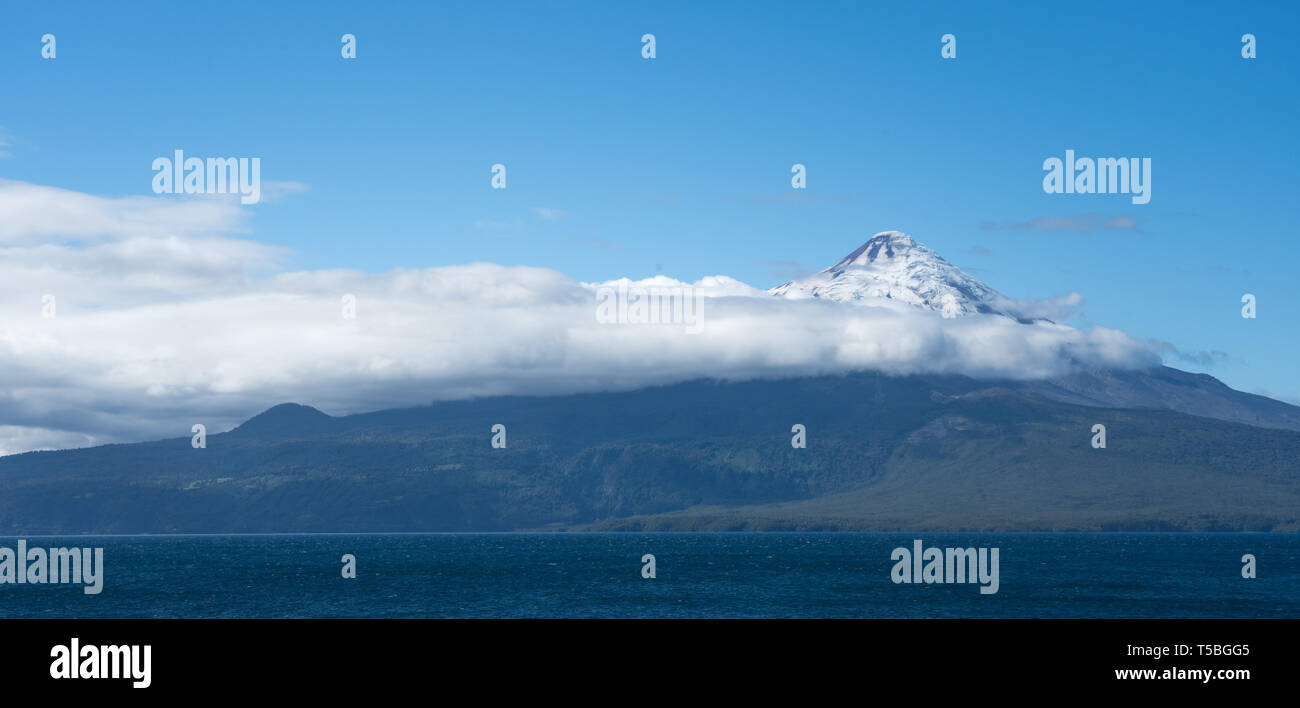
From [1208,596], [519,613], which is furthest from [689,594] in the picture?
[1208,596]
